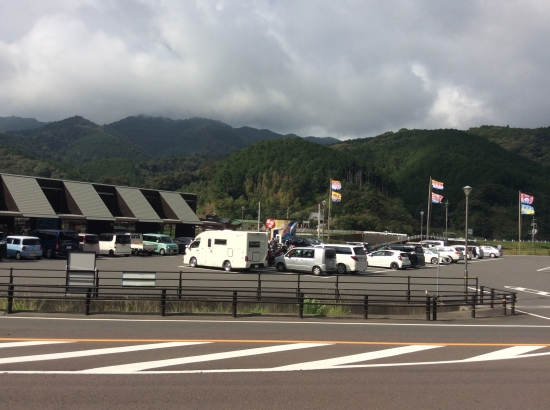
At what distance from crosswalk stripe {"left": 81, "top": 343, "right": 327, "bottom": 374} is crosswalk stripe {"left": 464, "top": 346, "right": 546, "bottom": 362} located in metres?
3.14

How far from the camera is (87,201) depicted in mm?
50031

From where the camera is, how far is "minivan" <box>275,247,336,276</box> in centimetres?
2997

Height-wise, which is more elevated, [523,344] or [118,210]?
[118,210]

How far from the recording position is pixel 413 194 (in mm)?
140500

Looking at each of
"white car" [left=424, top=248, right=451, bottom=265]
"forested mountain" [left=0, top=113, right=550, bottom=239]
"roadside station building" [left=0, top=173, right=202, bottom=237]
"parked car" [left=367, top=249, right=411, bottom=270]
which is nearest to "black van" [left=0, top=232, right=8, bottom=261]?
"roadside station building" [left=0, top=173, right=202, bottom=237]

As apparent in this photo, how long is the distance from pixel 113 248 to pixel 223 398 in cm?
3336

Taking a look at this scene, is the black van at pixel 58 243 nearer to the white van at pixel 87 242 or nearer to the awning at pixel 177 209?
the white van at pixel 87 242

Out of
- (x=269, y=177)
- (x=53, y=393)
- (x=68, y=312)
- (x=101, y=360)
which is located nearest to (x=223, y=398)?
(x=53, y=393)

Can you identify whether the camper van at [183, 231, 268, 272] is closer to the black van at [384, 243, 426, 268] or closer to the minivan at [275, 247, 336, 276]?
the minivan at [275, 247, 336, 276]

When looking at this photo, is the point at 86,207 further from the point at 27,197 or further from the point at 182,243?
the point at 182,243

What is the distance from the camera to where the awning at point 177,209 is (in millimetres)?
58312

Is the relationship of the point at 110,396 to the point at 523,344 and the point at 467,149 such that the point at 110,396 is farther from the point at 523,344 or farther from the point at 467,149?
the point at 467,149

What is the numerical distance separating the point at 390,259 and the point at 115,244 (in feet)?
66.7

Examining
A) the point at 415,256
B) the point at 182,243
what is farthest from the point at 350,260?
the point at 182,243
